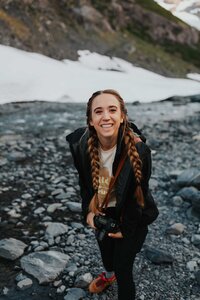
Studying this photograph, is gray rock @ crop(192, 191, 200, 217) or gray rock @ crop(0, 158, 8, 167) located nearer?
gray rock @ crop(192, 191, 200, 217)

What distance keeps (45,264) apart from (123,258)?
2.08 metres

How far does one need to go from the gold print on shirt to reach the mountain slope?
35055 millimetres

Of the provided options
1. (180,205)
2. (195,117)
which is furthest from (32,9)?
(180,205)

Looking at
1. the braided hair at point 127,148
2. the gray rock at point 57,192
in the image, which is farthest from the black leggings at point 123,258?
the gray rock at point 57,192

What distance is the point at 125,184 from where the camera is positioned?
4258 millimetres

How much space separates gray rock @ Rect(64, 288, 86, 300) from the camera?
5.69 meters

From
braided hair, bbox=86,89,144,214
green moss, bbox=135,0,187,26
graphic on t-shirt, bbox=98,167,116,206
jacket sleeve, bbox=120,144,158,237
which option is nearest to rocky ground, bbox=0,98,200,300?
jacket sleeve, bbox=120,144,158,237

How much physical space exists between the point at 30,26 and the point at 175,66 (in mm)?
21426

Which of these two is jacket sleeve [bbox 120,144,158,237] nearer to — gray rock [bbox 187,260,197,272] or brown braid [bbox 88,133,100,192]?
brown braid [bbox 88,133,100,192]

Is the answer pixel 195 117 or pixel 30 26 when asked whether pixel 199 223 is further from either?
pixel 30 26

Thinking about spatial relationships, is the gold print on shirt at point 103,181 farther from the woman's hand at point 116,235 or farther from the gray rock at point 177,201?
the gray rock at point 177,201

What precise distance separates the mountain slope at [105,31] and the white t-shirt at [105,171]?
35063 mm

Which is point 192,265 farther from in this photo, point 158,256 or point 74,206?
point 74,206

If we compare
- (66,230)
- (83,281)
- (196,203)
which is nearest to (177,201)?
(196,203)
